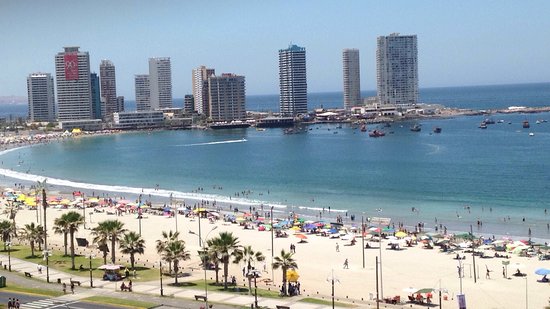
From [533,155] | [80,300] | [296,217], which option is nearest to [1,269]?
[80,300]

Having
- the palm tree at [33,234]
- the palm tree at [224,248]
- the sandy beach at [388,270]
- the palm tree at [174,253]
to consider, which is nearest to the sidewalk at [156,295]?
the palm tree at [174,253]

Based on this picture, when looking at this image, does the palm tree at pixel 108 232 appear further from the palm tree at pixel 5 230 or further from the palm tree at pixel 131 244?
the palm tree at pixel 5 230

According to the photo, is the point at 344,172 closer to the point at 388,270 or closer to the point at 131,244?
the point at 388,270

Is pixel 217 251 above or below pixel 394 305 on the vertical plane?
above

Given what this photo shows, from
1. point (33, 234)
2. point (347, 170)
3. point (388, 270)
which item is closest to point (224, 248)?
point (388, 270)

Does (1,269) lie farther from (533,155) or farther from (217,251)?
(533,155)

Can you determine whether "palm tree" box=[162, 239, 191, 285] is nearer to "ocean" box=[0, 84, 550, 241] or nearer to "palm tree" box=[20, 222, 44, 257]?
"palm tree" box=[20, 222, 44, 257]

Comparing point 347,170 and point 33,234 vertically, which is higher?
point 33,234
